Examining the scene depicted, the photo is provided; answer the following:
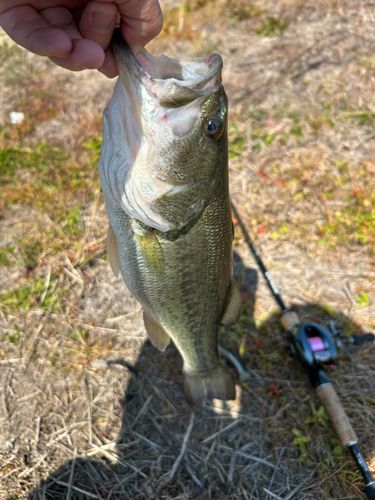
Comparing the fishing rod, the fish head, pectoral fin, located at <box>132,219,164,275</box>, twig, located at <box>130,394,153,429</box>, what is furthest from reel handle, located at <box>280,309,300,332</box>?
the fish head

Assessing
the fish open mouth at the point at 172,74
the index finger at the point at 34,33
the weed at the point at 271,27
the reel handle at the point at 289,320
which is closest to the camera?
the fish open mouth at the point at 172,74

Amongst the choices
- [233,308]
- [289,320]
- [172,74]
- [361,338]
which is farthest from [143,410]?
[172,74]

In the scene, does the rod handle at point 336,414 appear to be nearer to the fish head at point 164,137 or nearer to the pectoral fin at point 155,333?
A: the pectoral fin at point 155,333

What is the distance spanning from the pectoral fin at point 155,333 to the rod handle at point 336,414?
1.31 m

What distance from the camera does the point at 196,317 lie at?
2006mm

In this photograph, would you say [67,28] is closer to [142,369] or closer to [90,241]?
[90,241]

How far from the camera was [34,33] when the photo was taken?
5.09ft

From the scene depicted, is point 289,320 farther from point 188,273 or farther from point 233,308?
point 188,273

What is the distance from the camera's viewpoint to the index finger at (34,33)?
4.81ft

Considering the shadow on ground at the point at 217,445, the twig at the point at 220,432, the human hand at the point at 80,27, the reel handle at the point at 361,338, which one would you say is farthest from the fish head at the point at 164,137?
the reel handle at the point at 361,338

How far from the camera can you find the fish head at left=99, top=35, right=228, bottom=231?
1.40 metres

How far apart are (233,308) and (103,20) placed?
1.71m

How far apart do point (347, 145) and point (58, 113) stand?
374 cm

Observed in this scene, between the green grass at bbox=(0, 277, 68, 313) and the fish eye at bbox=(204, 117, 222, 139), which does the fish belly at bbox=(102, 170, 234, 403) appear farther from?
the green grass at bbox=(0, 277, 68, 313)
